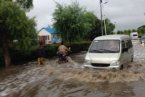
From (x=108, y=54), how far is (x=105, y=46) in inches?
42.9

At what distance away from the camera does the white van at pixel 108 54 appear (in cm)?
1709

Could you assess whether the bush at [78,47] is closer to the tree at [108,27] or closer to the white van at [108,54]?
the white van at [108,54]

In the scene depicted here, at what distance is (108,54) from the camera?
17.6m

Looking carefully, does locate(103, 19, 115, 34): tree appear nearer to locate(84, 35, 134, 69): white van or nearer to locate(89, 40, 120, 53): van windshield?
locate(84, 35, 134, 69): white van

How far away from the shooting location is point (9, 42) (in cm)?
2858

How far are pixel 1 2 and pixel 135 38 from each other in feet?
212

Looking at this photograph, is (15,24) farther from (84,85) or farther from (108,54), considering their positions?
(84,85)

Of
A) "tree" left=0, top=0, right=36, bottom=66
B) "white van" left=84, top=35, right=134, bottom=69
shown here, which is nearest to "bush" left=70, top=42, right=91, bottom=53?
"tree" left=0, top=0, right=36, bottom=66

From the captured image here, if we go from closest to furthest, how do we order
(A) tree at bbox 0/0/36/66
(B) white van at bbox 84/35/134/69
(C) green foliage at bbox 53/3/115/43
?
1. (B) white van at bbox 84/35/134/69
2. (A) tree at bbox 0/0/36/66
3. (C) green foliage at bbox 53/3/115/43

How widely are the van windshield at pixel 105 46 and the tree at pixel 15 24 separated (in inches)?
331

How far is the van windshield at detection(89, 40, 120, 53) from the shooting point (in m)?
18.1

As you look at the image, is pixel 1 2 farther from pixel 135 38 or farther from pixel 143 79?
pixel 135 38

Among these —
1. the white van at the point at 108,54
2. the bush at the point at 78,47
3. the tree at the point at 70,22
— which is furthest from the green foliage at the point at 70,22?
→ the white van at the point at 108,54

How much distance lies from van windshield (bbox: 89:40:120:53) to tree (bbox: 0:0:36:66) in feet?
27.6
